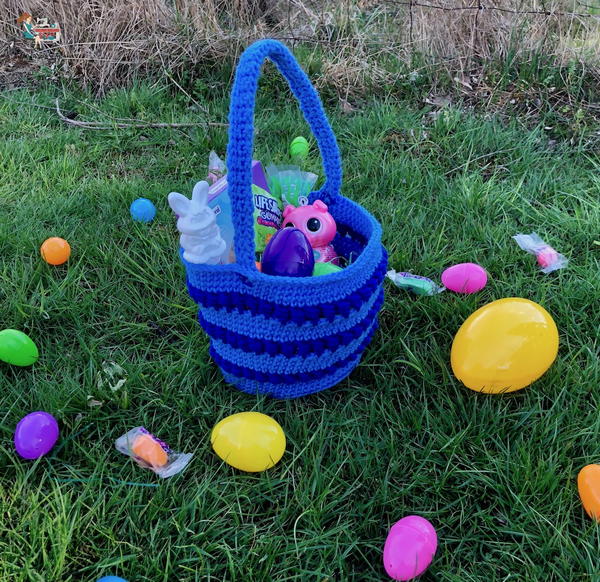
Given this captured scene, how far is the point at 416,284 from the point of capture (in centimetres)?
173

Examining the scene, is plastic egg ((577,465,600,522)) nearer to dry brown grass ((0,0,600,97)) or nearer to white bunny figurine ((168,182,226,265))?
white bunny figurine ((168,182,226,265))

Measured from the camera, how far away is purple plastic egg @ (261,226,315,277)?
130cm

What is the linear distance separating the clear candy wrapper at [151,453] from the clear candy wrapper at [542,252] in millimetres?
1290

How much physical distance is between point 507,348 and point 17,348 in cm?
128

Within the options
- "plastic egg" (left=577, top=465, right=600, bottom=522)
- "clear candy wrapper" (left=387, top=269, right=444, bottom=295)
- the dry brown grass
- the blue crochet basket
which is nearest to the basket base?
the blue crochet basket

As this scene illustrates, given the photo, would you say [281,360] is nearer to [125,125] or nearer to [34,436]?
[34,436]

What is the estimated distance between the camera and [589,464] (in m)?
1.30

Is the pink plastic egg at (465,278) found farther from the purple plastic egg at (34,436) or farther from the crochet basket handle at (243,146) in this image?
the purple plastic egg at (34,436)

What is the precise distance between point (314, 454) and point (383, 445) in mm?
171

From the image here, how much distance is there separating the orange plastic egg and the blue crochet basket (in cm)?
26

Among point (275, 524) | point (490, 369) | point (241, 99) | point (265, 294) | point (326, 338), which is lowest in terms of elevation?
point (275, 524)

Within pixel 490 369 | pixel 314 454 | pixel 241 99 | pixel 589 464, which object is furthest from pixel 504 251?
pixel 241 99

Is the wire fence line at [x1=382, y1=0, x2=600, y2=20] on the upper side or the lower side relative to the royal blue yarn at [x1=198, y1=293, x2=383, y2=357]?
upper

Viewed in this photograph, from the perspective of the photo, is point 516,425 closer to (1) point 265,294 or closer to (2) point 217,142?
(1) point 265,294
